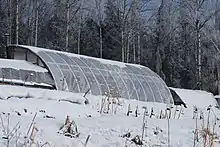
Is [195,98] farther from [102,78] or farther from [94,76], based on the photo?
[94,76]

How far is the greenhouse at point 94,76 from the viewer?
12008mm

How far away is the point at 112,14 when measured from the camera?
3106cm

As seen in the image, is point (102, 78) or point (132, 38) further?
point (132, 38)

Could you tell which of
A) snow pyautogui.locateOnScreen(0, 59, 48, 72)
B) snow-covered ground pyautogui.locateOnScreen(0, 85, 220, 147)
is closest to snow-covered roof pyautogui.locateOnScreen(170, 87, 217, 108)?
snow pyautogui.locateOnScreen(0, 59, 48, 72)

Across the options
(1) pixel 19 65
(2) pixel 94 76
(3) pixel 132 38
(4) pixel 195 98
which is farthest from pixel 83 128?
(3) pixel 132 38

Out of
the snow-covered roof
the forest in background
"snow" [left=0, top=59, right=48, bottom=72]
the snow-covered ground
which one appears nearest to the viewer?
the snow-covered ground

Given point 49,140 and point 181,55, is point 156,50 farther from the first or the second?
point 49,140

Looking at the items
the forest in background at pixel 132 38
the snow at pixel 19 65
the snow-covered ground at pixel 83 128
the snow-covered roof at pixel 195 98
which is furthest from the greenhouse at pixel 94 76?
the forest in background at pixel 132 38

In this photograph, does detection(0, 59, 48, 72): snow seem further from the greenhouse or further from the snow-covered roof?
the snow-covered roof

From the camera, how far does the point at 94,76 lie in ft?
42.9

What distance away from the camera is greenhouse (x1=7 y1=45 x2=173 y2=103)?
12.0 meters

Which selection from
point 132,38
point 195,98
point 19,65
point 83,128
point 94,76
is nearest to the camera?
point 83,128

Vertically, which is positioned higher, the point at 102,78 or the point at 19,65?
the point at 19,65

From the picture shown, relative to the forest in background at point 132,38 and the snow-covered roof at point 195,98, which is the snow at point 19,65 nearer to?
the snow-covered roof at point 195,98
